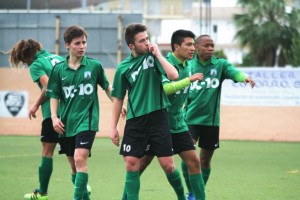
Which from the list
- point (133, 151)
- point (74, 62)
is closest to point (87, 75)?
point (74, 62)

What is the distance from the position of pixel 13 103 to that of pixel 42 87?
14.3m

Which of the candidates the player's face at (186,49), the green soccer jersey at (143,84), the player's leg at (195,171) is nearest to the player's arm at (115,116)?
the green soccer jersey at (143,84)

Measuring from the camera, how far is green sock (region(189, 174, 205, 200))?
30.6ft

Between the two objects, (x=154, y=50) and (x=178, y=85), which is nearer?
(x=154, y=50)

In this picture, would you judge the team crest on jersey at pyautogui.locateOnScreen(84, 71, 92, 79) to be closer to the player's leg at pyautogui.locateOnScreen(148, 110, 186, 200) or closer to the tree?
the player's leg at pyautogui.locateOnScreen(148, 110, 186, 200)

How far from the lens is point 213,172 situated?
14.3 metres

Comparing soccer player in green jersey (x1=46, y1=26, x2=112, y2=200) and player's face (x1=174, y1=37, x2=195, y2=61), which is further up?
player's face (x1=174, y1=37, x2=195, y2=61)

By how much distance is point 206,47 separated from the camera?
34.5 ft

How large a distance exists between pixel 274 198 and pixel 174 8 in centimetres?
8201

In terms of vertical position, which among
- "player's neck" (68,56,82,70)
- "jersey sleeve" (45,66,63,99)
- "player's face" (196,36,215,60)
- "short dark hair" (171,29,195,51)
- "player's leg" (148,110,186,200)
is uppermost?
"short dark hair" (171,29,195,51)

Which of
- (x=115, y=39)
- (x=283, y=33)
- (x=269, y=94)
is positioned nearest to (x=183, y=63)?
(x=269, y=94)

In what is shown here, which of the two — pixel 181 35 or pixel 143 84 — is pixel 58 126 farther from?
pixel 181 35

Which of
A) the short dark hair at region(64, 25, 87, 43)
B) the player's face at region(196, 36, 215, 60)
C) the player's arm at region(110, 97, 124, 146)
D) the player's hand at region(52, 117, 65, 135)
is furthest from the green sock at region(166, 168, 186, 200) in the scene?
the player's face at region(196, 36, 215, 60)

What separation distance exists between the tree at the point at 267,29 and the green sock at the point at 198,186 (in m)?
47.7
